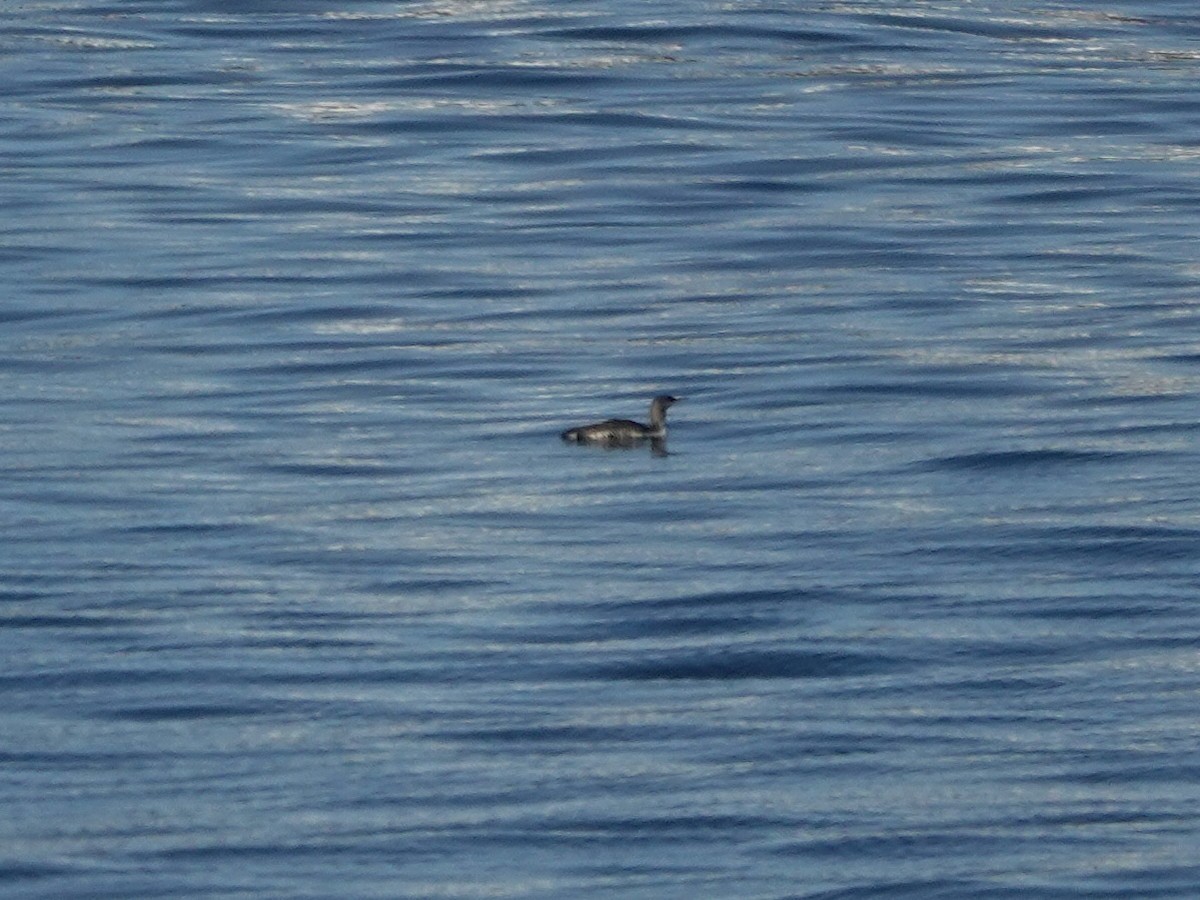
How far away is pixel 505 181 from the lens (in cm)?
2636

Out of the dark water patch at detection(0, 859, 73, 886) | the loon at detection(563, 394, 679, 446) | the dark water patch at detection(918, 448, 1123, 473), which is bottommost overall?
the dark water patch at detection(918, 448, 1123, 473)

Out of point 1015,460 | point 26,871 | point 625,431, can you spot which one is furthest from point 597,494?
point 26,871

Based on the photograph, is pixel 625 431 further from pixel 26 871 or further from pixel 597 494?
pixel 26 871

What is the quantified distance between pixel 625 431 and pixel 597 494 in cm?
59

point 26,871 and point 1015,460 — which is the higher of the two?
point 26,871

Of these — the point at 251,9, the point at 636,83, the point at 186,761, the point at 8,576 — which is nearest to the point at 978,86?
the point at 636,83

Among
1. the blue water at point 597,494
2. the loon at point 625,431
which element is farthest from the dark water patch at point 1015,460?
the loon at point 625,431

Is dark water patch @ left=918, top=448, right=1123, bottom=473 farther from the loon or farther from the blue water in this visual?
the loon

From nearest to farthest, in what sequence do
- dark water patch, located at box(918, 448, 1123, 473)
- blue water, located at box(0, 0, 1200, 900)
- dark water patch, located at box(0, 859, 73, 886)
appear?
dark water patch, located at box(0, 859, 73, 886) < blue water, located at box(0, 0, 1200, 900) < dark water patch, located at box(918, 448, 1123, 473)

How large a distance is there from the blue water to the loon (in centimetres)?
13

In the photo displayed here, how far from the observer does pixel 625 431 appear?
1577 centimetres

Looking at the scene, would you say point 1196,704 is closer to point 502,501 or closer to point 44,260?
point 502,501

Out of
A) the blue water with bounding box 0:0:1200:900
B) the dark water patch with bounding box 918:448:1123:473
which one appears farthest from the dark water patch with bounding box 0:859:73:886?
the dark water patch with bounding box 918:448:1123:473

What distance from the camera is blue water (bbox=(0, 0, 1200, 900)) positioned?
10438 mm
